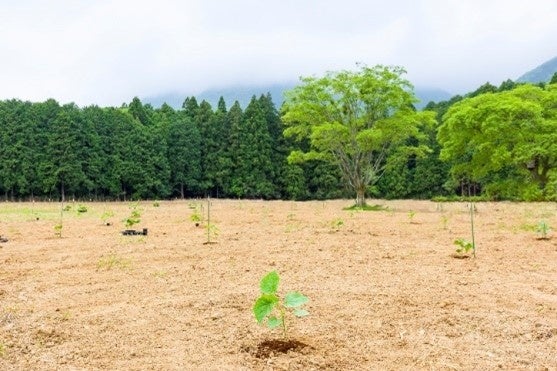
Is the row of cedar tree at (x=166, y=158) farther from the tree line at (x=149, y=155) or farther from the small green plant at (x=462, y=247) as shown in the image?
the small green plant at (x=462, y=247)

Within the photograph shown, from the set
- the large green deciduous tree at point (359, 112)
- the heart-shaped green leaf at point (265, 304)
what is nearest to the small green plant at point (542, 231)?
the heart-shaped green leaf at point (265, 304)

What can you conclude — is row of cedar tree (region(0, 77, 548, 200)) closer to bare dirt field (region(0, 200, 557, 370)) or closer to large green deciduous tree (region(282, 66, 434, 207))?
large green deciduous tree (region(282, 66, 434, 207))

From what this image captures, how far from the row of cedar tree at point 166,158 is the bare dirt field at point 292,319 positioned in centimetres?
3226

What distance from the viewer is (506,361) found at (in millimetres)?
3689

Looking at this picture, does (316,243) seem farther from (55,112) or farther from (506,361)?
(55,112)

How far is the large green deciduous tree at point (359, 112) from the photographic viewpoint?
26062mm

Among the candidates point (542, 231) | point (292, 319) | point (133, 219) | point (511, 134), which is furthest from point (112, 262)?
point (511, 134)

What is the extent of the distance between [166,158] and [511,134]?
92.7ft

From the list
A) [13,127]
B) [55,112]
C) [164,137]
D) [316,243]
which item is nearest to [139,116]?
[164,137]

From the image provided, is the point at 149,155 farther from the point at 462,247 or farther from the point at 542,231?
the point at 462,247

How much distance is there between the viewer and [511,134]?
83.8 ft

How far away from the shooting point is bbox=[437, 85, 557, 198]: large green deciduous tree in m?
24.8

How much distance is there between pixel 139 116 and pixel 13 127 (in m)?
11.2

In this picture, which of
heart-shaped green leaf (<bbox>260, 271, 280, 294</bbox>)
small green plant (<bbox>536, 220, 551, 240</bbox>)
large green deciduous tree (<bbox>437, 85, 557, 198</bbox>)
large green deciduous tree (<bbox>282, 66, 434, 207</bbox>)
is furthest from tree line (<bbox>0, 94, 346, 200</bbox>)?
heart-shaped green leaf (<bbox>260, 271, 280, 294</bbox>)
